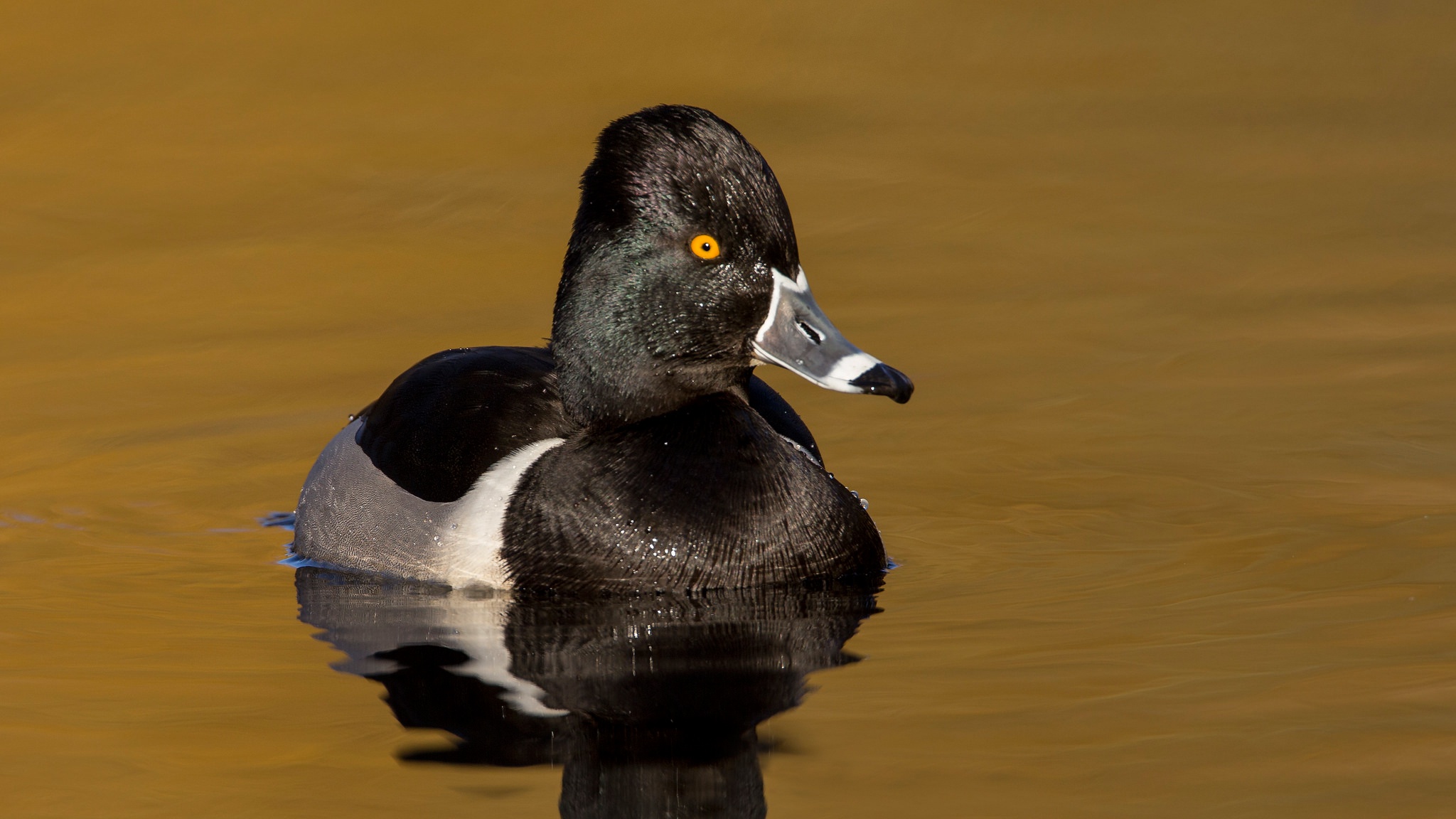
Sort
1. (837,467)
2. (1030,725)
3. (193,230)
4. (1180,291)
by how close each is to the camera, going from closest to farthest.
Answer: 1. (1030,725)
2. (837,467)
3. (1180,291)
4. (193,230)

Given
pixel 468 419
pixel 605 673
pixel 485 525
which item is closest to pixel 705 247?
pixel 468 419

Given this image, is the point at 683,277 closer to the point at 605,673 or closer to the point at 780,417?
the point at 780,417

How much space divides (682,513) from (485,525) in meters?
0.72

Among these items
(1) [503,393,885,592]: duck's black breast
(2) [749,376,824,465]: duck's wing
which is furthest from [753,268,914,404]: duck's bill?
(2) [749,376,824,465]: duck's wing

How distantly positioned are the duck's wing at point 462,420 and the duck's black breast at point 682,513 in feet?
0.72

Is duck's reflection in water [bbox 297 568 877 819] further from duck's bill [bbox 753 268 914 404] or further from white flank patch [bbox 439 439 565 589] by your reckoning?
duck's bill [bbox 753 268 914 404]

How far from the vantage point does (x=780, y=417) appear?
7281 millimetres

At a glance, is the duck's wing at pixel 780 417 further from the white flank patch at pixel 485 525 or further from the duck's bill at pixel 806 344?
the white flank patch at pixel 485 525

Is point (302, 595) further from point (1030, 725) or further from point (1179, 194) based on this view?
point (1179, 194)

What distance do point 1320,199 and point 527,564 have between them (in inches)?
283

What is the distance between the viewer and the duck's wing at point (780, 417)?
7215 mm

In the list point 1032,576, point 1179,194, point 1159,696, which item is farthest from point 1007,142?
point 1159,696

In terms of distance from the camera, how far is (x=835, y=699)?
17.9 feet

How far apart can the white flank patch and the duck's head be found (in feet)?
1.19
